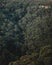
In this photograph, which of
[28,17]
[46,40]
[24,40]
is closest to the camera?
[46,40]

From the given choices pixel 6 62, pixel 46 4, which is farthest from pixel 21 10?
pixel 6 62

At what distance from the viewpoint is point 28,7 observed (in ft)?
37.6

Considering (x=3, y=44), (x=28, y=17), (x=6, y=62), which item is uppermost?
(x=28, y=17)

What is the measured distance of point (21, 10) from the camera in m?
11.6

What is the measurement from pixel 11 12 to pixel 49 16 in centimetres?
299

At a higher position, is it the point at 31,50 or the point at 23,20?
the point at 23,20

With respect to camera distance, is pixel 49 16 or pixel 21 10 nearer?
pixel 49 16

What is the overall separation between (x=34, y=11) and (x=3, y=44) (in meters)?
2.94

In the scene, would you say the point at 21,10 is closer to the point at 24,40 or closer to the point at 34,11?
the point at 34,11

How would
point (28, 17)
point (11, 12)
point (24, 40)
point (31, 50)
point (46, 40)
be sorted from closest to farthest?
1. point (46, 40)
2. point (31, 50)
3. point (24, 40)
4. point (28, 17)
5. point (11, 12)

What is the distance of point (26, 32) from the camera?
1007 cm

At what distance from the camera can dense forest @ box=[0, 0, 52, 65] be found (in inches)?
279

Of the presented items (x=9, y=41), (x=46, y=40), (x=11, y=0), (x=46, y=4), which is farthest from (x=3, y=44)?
(x=11, y=0)

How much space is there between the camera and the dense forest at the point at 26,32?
7.08 meters
